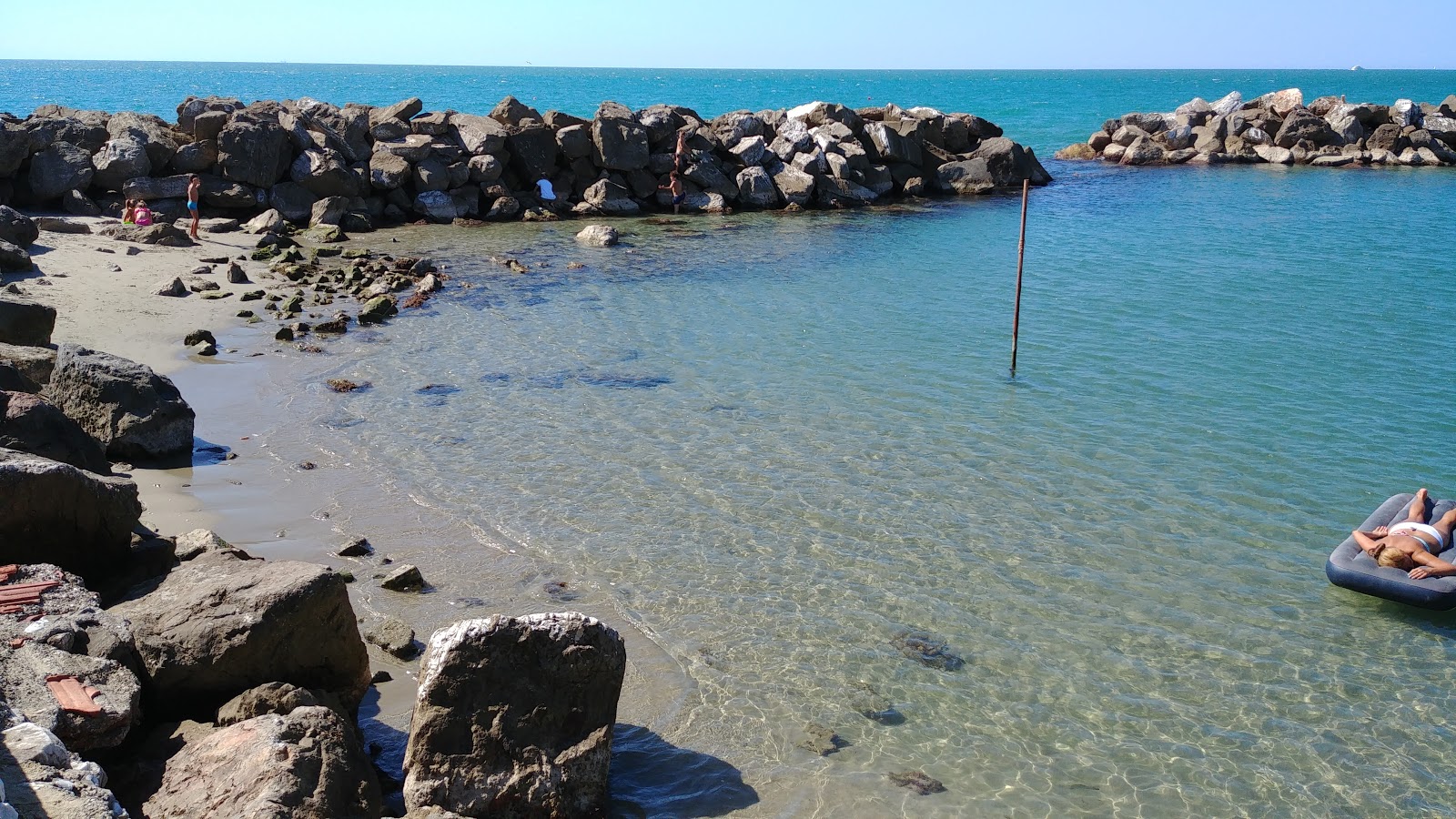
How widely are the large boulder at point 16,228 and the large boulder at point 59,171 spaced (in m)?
4.85

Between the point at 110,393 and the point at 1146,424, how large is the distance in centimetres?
1232

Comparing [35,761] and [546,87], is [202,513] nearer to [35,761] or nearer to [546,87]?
[35,761]

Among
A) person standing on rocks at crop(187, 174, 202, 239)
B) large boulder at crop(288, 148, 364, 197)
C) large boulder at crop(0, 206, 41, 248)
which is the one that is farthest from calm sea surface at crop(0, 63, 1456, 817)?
large boulder at crop(0, 206, 41, 248)

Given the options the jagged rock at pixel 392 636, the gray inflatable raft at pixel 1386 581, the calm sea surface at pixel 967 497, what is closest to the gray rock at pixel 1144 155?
the calm sea surface at pixel 967 497

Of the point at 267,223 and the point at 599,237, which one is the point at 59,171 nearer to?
the point at 267,223

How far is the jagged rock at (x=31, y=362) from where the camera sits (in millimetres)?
11914

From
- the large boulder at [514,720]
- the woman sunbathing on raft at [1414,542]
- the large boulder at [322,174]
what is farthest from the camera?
the large boulder at [322,174]

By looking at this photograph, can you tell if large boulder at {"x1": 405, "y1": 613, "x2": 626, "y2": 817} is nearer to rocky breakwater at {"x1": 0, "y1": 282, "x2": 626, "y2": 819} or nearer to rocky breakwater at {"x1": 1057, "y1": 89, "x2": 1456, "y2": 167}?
rocky breakwater at {"x1": 0, "y1": 282, "x2": 626, "y2": 819}

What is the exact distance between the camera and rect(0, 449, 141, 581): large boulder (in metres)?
7.36

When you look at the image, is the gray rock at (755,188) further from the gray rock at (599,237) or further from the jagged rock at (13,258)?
the jagged rock at (13,258)

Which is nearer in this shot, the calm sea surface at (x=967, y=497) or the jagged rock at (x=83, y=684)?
the jagged rock at (x=83, y=684)

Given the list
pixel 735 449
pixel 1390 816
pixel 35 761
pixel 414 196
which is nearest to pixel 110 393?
pixel 735 449

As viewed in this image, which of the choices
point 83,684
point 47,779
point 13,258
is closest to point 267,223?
point 13,258

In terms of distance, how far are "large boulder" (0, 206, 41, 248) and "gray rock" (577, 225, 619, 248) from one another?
11.8m
